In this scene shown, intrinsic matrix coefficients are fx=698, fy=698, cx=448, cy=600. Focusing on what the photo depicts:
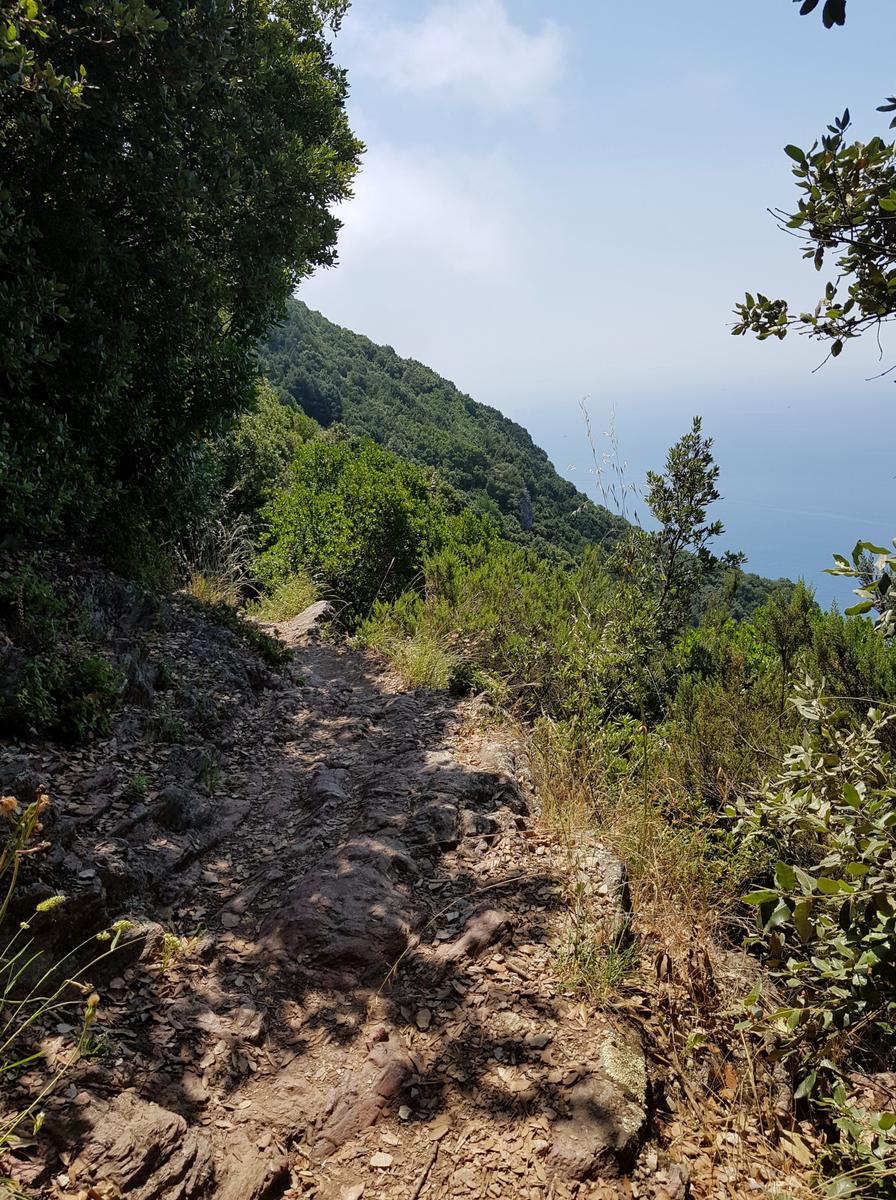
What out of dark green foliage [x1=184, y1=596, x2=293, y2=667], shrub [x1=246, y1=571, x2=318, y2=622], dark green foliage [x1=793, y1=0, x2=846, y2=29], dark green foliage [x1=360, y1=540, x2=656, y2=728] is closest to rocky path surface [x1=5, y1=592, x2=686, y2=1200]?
dark green foliage [x1=360, y1=540, x2=656, y2=728]

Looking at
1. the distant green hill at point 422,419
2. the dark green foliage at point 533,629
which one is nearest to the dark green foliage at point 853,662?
the dark green foliage at point 533,629

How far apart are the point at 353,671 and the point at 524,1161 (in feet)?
18.9

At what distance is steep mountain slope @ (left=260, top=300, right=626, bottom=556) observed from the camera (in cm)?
3145

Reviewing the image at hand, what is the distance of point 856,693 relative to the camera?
612 cm

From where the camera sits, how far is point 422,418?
46.6m

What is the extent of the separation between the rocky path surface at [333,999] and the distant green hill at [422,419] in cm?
1638

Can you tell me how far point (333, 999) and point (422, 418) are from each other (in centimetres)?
4571

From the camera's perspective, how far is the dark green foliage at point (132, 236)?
14.5ft

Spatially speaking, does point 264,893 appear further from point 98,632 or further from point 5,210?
point 5,210

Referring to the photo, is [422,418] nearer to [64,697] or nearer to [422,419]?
[422,419]

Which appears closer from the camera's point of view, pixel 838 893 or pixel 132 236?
pixel 838 893

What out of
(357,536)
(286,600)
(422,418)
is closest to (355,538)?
(357,536)

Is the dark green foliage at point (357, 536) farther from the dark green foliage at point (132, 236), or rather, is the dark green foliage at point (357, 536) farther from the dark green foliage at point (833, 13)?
the dark green foliage at point (833, 13)

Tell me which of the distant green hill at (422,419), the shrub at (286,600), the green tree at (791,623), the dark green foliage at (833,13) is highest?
the distant green hill at (422,419)
